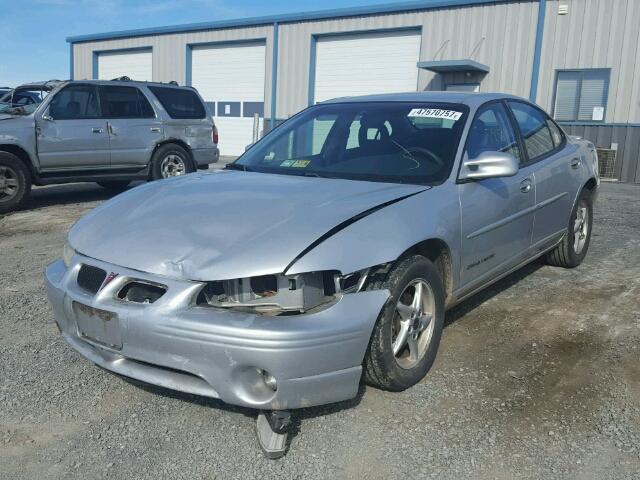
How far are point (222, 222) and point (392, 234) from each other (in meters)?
0.80

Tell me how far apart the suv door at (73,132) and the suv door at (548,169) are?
6545 millimetres

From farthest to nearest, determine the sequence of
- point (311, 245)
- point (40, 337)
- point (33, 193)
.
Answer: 1. point (33, 193)
2. point (40, 337)
3. point (311, 245)

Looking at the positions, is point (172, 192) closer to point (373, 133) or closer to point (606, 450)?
point (373, 133)

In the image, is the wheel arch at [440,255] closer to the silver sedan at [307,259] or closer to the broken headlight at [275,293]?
the silver sedan at [307,259]

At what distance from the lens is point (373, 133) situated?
396cm

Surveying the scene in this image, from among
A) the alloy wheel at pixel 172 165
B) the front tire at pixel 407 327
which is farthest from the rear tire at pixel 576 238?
the alloy wheel at pixel 172 165

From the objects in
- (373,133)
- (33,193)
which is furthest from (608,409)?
(33,193)

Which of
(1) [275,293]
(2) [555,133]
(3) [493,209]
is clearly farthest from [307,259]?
(2) [555,133]

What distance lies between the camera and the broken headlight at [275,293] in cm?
253

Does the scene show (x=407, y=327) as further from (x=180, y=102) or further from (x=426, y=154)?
(x=180, y=102)

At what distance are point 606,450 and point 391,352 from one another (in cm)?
100

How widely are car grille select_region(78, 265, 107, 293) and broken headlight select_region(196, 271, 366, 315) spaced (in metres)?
0.54

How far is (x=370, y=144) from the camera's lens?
12.8 ft

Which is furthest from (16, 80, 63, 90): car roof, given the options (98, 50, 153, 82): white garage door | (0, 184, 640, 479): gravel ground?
(98, 50, 153, 82): white garage door
